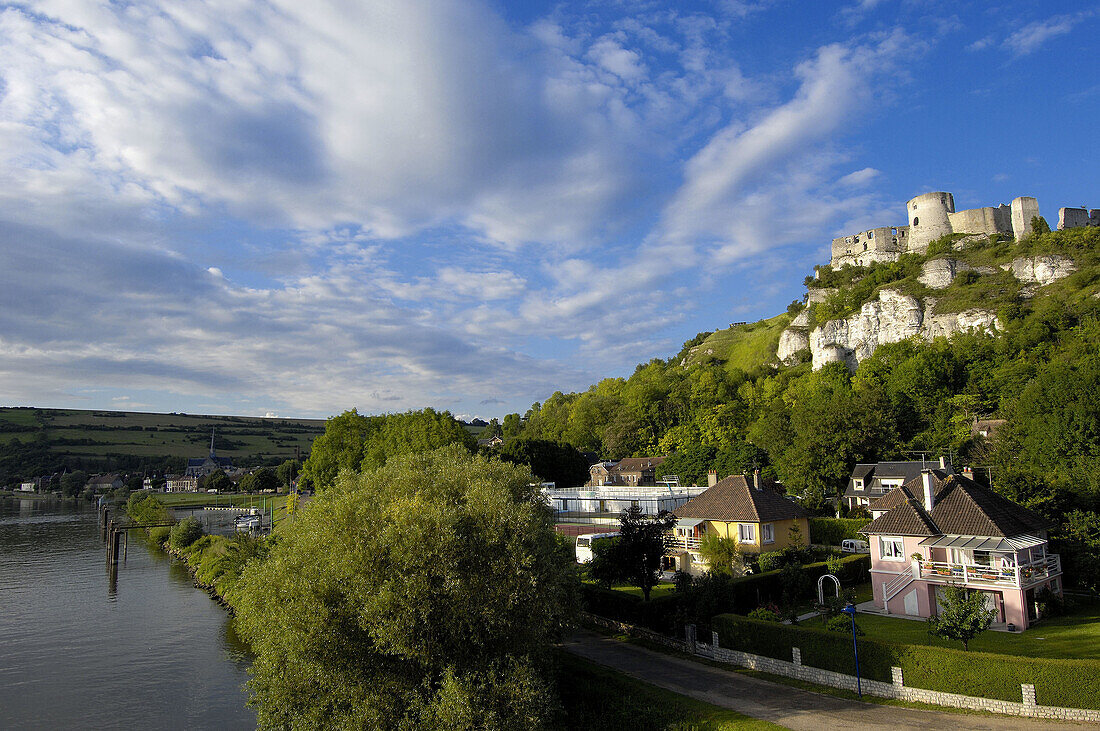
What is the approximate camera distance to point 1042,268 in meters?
83.6

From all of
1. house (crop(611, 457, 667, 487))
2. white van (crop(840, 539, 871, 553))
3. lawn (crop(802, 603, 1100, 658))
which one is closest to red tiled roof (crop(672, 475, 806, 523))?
white van (crop(840, 539, 871, 553))

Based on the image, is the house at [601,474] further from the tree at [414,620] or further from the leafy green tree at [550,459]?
the tree at [414,620]

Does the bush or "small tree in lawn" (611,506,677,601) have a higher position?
"small tree in lawn" (611,506,677,601)

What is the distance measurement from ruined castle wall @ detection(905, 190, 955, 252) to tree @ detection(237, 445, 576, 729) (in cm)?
11420

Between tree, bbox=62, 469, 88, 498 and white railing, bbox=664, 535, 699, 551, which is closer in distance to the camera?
white railing, bbox=664, 535, 699, 551

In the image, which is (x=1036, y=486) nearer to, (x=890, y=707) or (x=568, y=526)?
(x=890, y=707)

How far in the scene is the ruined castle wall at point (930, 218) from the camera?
106562mm

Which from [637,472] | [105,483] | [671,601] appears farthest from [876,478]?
[105,483]

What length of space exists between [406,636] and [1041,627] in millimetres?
25157

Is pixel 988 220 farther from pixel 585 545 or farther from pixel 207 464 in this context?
pixel 207 464

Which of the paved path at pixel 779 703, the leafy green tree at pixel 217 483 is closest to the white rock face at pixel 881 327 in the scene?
the paved path at pixel 779 703

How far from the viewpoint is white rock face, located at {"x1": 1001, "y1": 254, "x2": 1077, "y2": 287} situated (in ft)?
269

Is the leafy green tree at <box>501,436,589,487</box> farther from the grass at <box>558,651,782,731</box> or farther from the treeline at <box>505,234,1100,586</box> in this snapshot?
the grass at <box>558,651,782,731</box>

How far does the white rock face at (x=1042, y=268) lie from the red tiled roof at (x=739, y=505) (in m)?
72.7
